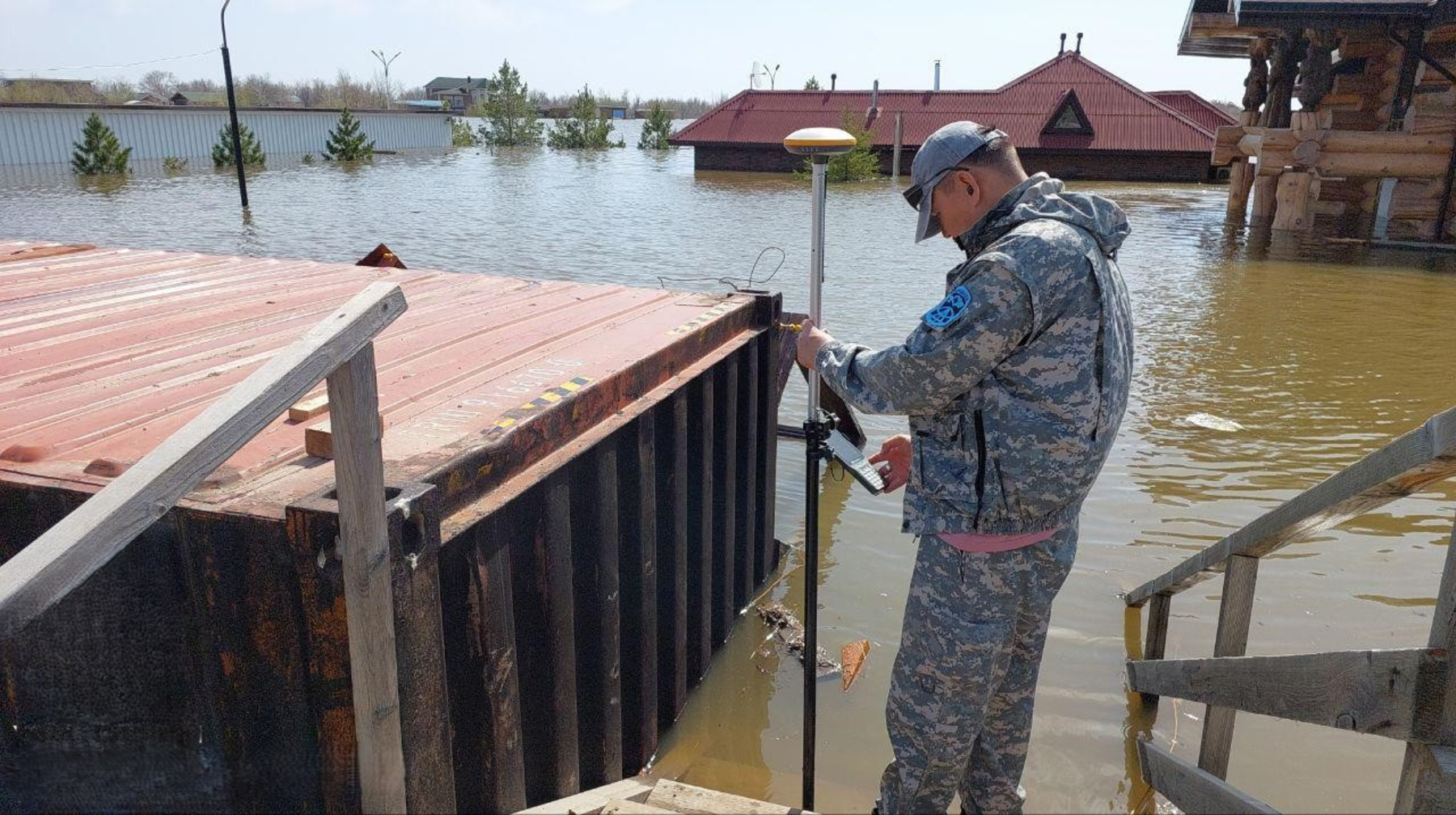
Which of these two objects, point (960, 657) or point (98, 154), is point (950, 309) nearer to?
point (960, 657)

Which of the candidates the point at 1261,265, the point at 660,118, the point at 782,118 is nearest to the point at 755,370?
the point at 1261,265

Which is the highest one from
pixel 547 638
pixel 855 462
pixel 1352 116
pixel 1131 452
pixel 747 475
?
pixel 1352 116

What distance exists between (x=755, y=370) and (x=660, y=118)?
50.5 metres

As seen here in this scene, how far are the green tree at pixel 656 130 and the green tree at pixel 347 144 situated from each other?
53.3 feet

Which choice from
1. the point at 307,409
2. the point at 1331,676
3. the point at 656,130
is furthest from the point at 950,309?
the point at 656,130

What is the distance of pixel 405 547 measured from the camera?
2.19 meters

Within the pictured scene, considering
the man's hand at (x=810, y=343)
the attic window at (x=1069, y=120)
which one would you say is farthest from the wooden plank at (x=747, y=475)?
the attic window at (x=1069, y=120)

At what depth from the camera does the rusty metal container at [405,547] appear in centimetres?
222

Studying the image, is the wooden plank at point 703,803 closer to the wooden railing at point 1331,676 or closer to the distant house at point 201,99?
the wooden railing at point 1331,676

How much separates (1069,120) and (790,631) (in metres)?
32.6

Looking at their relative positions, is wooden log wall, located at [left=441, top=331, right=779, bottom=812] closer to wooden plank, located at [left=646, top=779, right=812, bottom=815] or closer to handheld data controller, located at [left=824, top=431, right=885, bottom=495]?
wooden plank, located at [left=646, top=779, right=812, bottom=815]

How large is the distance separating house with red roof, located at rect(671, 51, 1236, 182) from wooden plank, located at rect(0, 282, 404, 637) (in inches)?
1260

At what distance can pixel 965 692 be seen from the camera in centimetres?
285

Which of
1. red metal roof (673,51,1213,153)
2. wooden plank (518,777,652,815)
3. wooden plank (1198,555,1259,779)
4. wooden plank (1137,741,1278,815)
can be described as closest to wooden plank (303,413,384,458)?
wooden plank (518,777,652,815)
